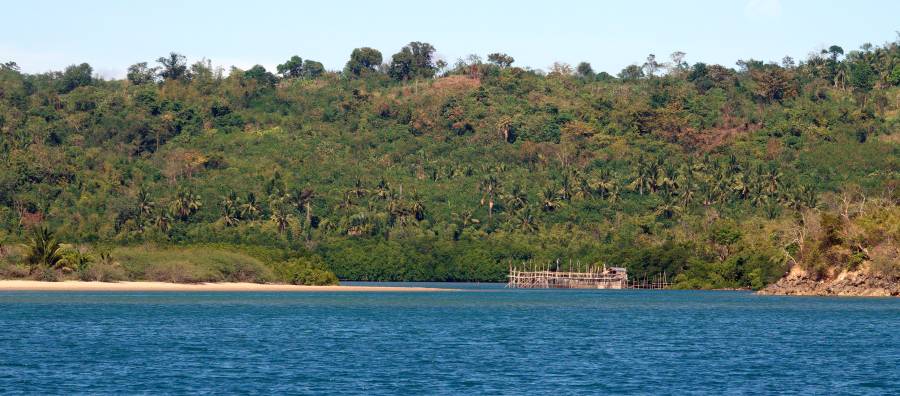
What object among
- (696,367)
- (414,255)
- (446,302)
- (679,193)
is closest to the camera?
(696,367)

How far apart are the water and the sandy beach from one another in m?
18.1

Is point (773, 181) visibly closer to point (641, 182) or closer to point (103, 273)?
point (641, 182)

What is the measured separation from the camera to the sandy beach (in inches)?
4899

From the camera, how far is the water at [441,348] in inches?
1891

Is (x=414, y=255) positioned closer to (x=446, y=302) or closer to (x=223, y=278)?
(x=223, y=278)

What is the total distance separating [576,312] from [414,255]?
231 feet

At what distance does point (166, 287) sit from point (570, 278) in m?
50.1

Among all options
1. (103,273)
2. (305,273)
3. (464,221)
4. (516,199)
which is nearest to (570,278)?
(464,221)

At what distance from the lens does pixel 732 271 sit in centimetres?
15025

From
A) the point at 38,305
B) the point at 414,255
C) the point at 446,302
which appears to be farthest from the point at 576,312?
the point at 414,255

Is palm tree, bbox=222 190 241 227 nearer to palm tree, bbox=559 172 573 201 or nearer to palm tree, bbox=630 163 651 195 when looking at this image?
palm tree, bbox=559 172 573 201

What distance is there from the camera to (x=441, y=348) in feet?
208

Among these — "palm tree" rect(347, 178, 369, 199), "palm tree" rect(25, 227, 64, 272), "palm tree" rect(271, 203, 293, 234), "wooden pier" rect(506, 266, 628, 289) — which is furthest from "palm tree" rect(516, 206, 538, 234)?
"palm tree" rect(25, 227, 64, 272)

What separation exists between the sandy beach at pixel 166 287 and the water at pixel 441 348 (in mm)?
18143
